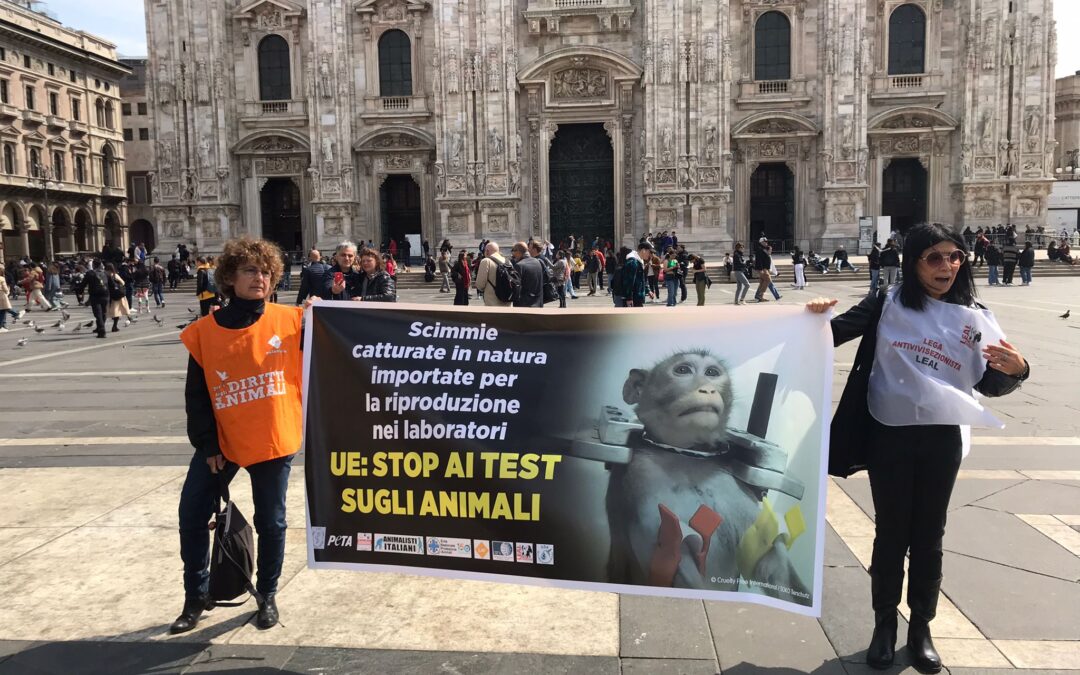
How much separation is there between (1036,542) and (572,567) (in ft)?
9.69

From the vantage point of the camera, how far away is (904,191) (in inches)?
1353

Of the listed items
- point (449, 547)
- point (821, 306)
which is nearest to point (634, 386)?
point (821, 306)

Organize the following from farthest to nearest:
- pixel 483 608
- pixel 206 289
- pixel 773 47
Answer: pixel 773 47 → pixel 206 289 → pixel 483 608

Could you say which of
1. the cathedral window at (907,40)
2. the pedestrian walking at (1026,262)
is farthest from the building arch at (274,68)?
the pedestrian walking at (1026,262)

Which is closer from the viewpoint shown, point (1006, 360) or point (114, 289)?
point (1006, 360)

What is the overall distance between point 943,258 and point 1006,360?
0.48m

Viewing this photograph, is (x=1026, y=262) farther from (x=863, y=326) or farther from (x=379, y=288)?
(x=863, y=326)

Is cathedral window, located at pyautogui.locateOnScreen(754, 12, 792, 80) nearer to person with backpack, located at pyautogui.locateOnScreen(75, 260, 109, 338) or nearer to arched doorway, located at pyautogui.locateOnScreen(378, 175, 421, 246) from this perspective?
arched doorway, located at pyautogui.locateOnScreen(378, 175, 421, 246)

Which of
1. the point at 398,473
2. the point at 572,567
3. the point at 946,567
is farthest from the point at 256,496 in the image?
the point at 946,567

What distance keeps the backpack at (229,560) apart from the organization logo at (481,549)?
108cm

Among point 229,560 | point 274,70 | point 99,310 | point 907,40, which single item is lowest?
point 229,560

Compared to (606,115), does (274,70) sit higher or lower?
higher

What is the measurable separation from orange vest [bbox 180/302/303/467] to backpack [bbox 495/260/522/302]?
24.4 feet

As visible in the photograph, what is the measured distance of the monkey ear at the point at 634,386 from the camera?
365cm
